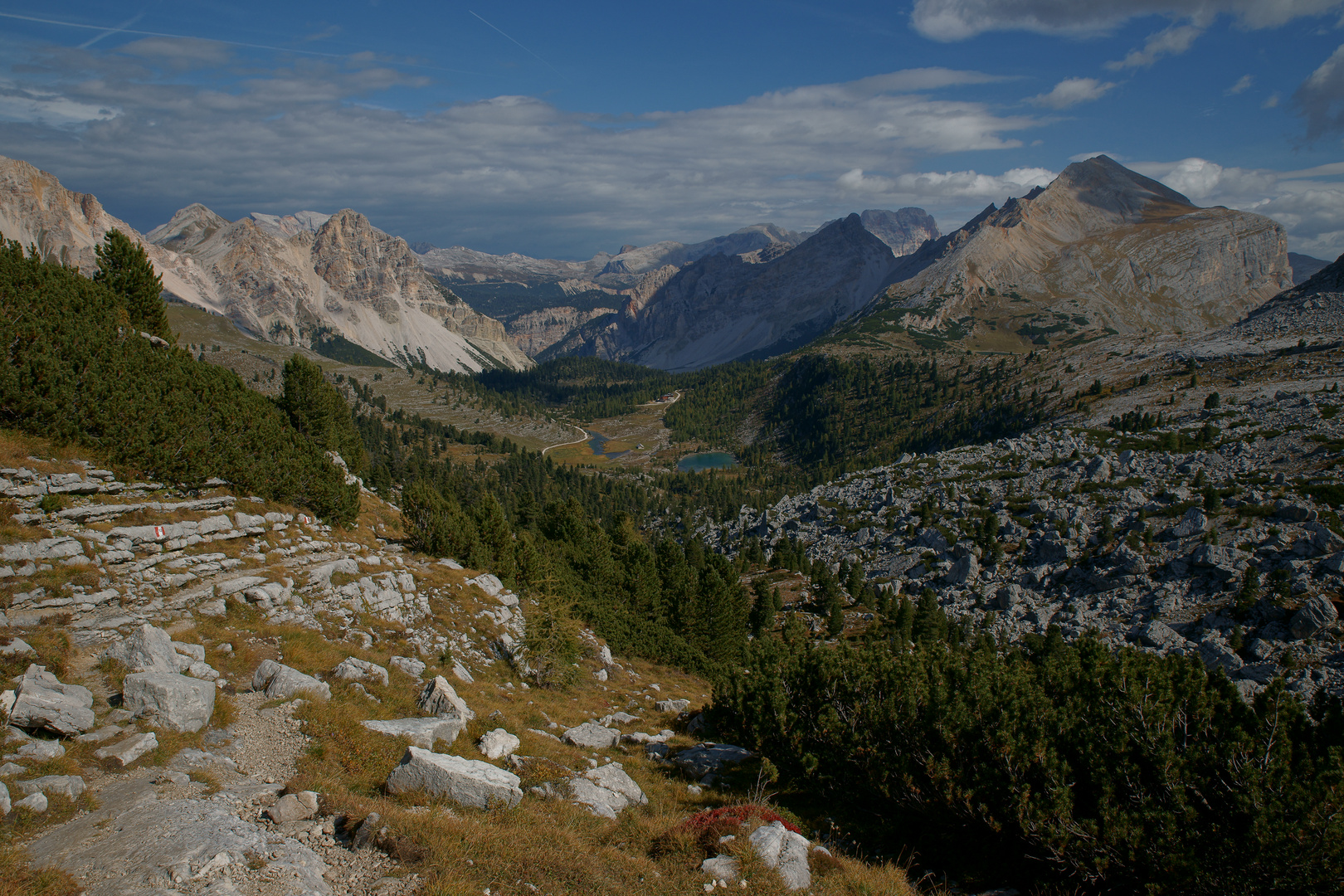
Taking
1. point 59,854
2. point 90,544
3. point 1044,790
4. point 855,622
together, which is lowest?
point 855,622

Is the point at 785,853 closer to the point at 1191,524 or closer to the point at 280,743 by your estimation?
the point at 280,743

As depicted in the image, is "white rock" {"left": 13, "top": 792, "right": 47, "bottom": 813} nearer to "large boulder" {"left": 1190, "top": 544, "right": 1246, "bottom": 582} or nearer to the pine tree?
the pine tree

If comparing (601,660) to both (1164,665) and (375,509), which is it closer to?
(375,509)

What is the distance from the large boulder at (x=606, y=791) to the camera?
19172 millimetres

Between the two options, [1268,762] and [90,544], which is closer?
[1268,762]

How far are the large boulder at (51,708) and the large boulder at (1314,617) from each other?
10584 centimetres

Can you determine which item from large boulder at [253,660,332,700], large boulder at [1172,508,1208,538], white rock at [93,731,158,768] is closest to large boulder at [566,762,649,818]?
large boulder at [253,660,332,700]

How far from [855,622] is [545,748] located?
8705 centimetres

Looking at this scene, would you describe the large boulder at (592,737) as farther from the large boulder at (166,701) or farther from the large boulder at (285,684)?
the large boulder at (166,701)

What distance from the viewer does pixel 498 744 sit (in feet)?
72.2

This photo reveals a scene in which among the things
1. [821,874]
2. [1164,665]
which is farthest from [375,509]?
[1164,665]

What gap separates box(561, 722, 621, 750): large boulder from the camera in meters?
26.7

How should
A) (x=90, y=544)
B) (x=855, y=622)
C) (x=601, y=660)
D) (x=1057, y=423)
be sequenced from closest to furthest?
(x=90, y=544) < (x=601, y=660) < (x=855, y=622) < (x=1057, y=423)

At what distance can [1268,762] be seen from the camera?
1623 cm
